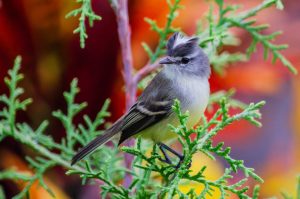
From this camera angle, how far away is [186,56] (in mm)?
1756

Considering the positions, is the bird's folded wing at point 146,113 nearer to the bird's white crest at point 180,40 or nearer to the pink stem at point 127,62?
the pink stem at point 127,62

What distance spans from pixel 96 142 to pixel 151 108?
0.17 metres

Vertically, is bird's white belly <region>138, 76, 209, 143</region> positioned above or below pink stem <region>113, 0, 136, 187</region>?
below

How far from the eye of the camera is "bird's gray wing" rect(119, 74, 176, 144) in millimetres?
1687

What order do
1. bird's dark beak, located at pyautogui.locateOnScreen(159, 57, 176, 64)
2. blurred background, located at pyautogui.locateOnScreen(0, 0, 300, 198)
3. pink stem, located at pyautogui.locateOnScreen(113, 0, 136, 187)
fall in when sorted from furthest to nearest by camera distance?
blurred background, located at pyautogui.locateOnScreen(0, 0, 300, 198) < pink stem, located at pyautogui.locateOnScreen(113, 0, 136, 187) < bird's dark beak, located at pyautogui.locateOnScreen(159, 57, 176, 64)

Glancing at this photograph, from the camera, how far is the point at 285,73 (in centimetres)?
266

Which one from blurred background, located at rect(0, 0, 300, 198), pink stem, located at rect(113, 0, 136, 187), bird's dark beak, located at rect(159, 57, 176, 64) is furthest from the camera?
blurred background, located at rect(0, 0, 300, 198)

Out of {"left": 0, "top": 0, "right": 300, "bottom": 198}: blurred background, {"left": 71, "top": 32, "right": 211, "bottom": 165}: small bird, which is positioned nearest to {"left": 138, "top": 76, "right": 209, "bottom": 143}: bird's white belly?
{"left": 71, "top": 32, "right": 211, "bottom": 165}: small bird

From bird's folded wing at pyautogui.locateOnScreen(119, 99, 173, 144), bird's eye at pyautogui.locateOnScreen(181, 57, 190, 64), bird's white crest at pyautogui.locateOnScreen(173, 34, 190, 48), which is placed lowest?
bird's folded wing at pyautogui.locateOnScreen(119, 99, 173, 144)

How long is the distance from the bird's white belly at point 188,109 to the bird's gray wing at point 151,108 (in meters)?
0.02

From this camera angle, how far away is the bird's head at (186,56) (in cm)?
166

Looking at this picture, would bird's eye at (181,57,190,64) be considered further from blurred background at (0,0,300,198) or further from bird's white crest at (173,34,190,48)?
blurred background at (0,0,300,198)

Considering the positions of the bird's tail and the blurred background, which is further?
the blurred background

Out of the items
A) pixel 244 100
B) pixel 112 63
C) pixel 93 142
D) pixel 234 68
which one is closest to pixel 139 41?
pixel 112 63
